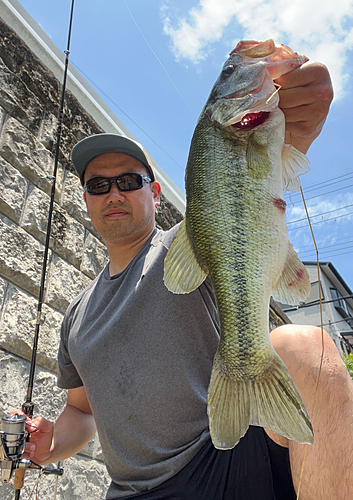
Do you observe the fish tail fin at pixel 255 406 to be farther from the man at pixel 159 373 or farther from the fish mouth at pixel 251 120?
the fish mouth at pixel 251 120

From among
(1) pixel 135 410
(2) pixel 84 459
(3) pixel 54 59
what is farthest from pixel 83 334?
(3) pixel 54 59

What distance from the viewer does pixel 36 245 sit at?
2939 millimetres

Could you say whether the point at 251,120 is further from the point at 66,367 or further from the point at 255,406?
the point at 66,367

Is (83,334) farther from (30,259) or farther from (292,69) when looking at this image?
(292,69)

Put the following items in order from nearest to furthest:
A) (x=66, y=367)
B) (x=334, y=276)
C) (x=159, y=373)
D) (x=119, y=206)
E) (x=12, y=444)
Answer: (x=159, y=373) → (x=12, y=444) → (x=119, y=206) → (x=66, y=367) → (x=334, y=276)

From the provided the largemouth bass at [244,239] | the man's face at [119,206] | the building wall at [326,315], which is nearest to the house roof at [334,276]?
the building wall at [326,315]

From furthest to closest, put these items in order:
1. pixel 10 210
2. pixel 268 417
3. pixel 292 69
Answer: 1. pixel 10 210
2. pixel 292 69
3. pixel 268 417

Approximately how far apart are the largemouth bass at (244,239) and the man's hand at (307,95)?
1.8 inches

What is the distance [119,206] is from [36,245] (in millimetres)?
1028

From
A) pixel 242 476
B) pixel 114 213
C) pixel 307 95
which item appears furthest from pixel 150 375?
pixel 307 95

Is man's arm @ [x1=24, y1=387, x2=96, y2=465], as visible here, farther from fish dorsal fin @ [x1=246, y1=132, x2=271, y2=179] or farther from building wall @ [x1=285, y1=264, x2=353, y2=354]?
building wall @ [x1=285, y1=264, x2=353, y2=354]

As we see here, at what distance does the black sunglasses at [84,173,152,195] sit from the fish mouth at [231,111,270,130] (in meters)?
0.92

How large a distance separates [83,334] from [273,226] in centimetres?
118

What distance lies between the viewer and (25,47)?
10.7 ft
